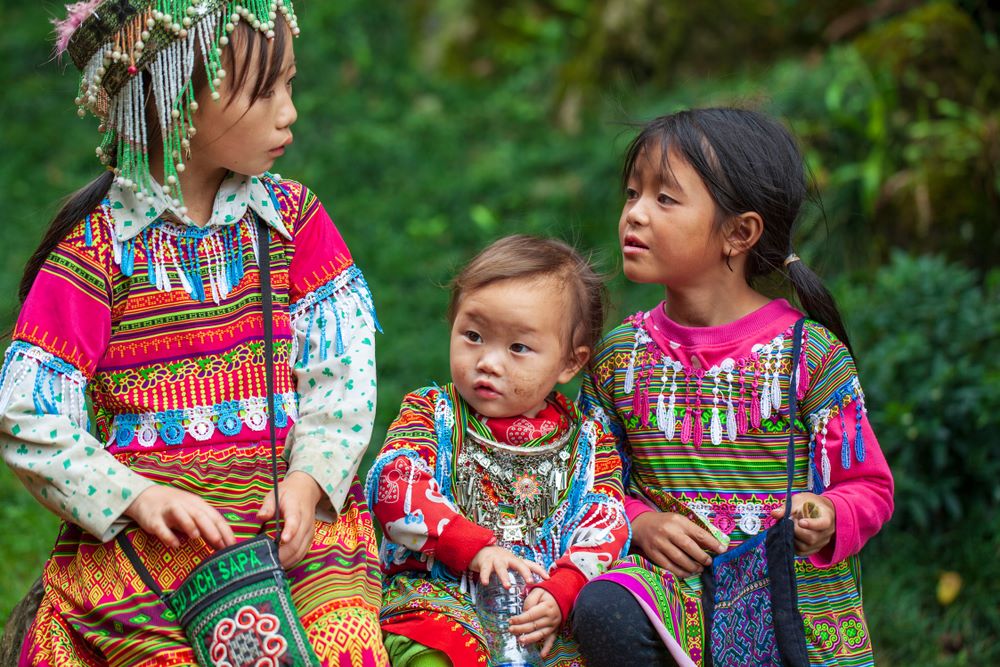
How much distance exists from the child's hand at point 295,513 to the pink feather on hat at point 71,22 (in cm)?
105

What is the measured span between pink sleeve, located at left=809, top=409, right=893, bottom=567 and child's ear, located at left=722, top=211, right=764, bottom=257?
1.62 feet

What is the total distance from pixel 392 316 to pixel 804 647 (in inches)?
142

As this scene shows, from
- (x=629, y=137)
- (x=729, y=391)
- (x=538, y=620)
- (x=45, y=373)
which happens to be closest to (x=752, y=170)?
(x=729, y=391)

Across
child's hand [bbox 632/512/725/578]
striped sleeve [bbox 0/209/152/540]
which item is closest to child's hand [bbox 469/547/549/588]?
child's hand [bbox 632/512/725/578]

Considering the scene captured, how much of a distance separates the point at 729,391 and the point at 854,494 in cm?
39

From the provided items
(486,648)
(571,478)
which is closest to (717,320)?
(571,478)

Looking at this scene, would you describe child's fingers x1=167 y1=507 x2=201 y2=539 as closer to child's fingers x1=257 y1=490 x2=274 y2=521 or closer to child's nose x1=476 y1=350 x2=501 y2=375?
child's fingers x1=257 y1=490 x2=274 y2=521

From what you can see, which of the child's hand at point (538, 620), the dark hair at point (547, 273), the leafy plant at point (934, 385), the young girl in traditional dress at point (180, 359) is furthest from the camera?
the leafy plant at point (934, 385)

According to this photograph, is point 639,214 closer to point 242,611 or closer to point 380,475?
point 380,475

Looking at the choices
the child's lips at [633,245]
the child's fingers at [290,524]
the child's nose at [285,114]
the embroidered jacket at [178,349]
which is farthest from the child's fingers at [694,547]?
the child's nose at [285,114]

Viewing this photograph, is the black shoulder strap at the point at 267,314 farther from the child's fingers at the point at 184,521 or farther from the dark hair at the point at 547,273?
the dark hair at the point at 547,273

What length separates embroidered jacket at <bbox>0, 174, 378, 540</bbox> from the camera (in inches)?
95.3

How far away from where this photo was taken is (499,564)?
270cm

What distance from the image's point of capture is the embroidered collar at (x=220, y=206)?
2592 mm
